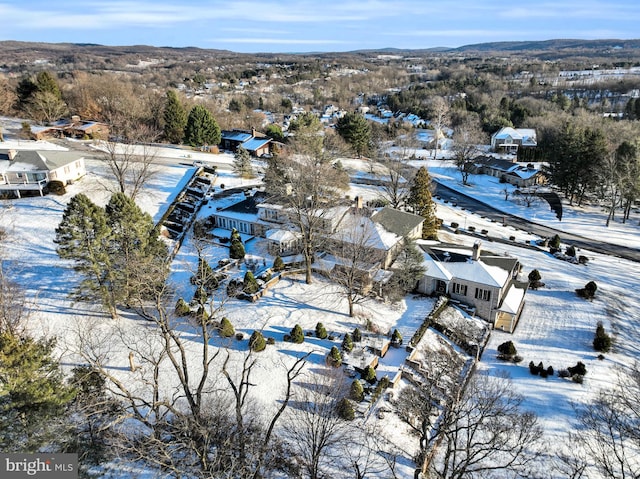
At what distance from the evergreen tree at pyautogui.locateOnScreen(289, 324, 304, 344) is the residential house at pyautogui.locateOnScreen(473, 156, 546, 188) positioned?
59.7m

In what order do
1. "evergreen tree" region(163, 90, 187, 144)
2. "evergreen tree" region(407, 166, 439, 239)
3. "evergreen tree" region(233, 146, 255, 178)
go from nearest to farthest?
"evergreen tree" region(407, 166, 439, 239) → "evergreen tree" region(233, 146, 255, 178) → "evergreen tree" region(163, 90, 187, 144)

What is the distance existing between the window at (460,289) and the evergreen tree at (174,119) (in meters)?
58.5

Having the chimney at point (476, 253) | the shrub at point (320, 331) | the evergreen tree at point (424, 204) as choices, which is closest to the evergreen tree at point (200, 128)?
the evergreen tree at point (424, 204)

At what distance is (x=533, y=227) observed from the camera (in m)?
56.6

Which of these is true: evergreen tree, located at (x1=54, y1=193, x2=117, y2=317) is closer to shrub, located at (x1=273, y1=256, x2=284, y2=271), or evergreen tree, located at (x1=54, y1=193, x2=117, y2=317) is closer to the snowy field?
the snowy field

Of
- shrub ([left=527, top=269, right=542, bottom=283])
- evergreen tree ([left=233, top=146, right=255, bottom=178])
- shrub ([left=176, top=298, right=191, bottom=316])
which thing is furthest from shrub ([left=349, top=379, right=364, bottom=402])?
evergreen tree ([left=233, top=146, right=255, bottom=178])

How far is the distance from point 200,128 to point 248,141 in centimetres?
930

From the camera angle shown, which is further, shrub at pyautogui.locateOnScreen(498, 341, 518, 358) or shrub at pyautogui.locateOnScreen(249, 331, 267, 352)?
shrub at pyautogui.locateOnScreen(498, 341, 518, 358)

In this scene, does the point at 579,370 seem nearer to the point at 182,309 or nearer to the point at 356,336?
the point at 356,336

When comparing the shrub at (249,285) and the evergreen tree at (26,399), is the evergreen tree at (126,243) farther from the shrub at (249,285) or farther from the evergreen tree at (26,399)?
the evergreen tree at (26,399)

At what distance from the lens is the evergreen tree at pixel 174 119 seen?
73.8m

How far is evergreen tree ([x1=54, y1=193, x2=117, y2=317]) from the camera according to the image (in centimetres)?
2583

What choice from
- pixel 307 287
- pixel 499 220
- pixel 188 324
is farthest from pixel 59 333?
pixel 499 220

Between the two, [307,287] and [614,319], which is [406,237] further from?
[614,319]
